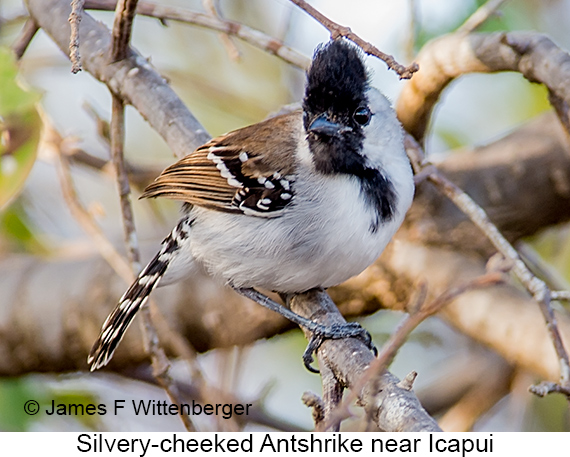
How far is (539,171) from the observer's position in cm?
361

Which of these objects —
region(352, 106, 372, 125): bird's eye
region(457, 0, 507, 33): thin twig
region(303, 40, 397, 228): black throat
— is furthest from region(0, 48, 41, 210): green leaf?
region(457, 0, 507, 33): thin twig

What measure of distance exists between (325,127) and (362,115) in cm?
19

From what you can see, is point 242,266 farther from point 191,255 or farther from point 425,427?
point 425,427

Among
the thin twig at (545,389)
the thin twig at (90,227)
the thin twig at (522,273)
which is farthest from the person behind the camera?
the thin twig at (90,227)

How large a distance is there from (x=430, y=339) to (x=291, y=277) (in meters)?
1.70

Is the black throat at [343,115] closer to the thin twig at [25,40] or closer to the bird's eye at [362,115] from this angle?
the bird's eye at [362,115]

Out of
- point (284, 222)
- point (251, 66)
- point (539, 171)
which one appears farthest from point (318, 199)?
point (251, 66)

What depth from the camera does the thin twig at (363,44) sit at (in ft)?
5.13

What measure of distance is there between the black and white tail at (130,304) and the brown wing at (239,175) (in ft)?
0.65

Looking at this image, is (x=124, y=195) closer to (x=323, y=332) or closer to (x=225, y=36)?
(x=225, y=36)

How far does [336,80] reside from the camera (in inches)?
94.4

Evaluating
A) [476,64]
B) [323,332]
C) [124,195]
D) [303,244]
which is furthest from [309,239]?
[476,64]

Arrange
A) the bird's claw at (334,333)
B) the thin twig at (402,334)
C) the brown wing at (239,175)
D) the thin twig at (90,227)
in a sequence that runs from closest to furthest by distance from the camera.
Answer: the thin twig at (402,334) → the bird's claw at (334,333) → the brown wing at (239,175) → the thin twig at (90,227)

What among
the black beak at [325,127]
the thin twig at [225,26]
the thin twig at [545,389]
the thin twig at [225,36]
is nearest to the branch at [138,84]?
the thin twig at [225,26]
